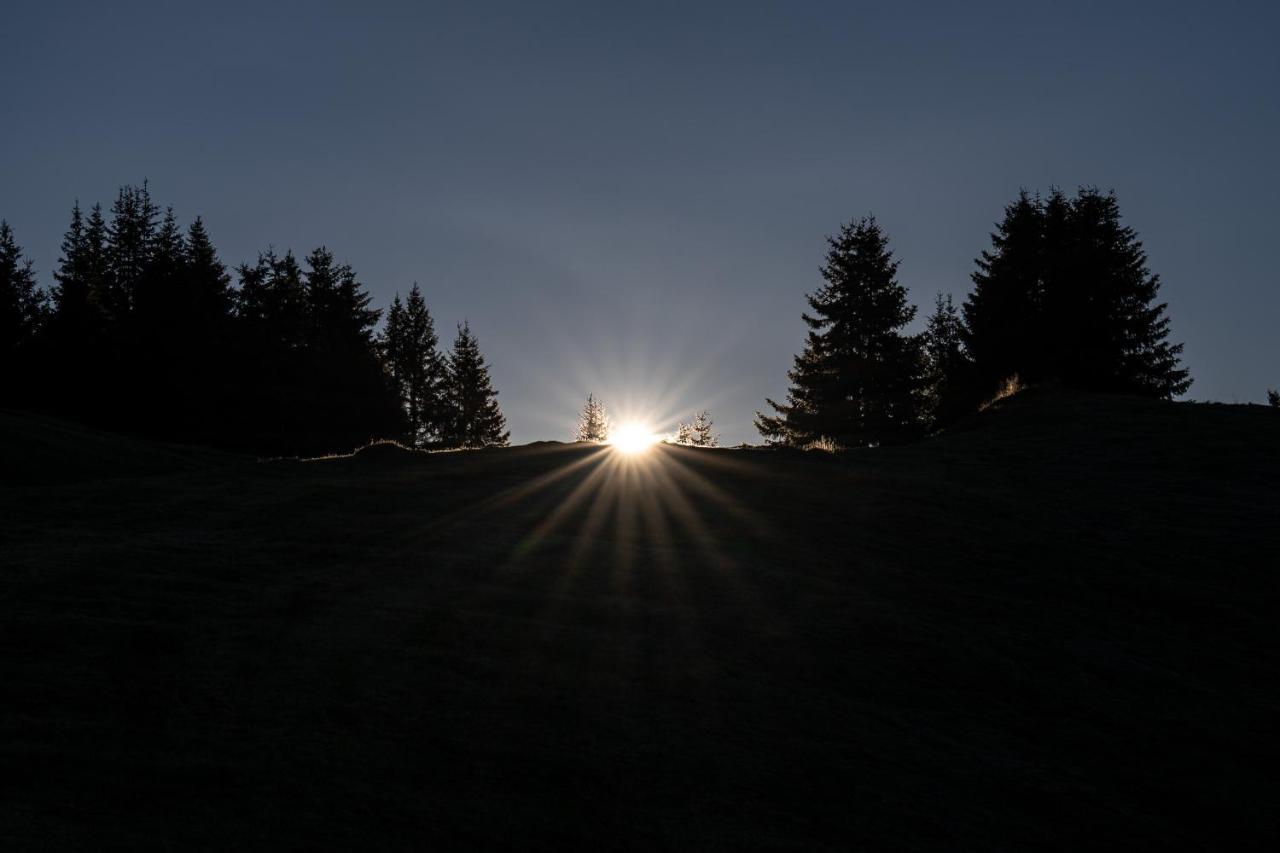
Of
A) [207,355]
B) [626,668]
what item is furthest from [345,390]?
[626,668]

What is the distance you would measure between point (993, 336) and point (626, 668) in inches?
1856

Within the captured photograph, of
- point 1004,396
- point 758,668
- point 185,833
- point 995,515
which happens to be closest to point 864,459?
point 995,515

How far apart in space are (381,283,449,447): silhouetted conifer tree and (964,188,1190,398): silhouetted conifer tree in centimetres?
4375

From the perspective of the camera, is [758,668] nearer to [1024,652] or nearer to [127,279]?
[1024,652]

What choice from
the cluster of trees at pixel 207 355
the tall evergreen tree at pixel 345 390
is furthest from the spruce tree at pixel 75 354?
the tall evergreen tree at pixel 345 390

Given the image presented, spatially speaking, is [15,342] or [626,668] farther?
[15,342]

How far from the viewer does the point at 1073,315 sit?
50.0 metres

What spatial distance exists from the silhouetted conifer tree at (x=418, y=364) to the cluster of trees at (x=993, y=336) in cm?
3423

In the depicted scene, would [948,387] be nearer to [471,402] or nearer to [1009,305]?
[1009,305]

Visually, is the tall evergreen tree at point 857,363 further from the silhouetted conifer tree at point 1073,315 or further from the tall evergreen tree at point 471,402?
the tall evergreen tree at point 471,402

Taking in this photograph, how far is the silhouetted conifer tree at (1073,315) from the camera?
1938 inches

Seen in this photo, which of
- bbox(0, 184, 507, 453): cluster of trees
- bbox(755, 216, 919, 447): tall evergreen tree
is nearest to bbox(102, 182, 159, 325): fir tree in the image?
bbox(0, 184, 507, 453): cluster of trees

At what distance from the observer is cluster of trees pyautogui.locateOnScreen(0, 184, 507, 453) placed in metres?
54.7

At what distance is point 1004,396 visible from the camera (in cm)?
2689
